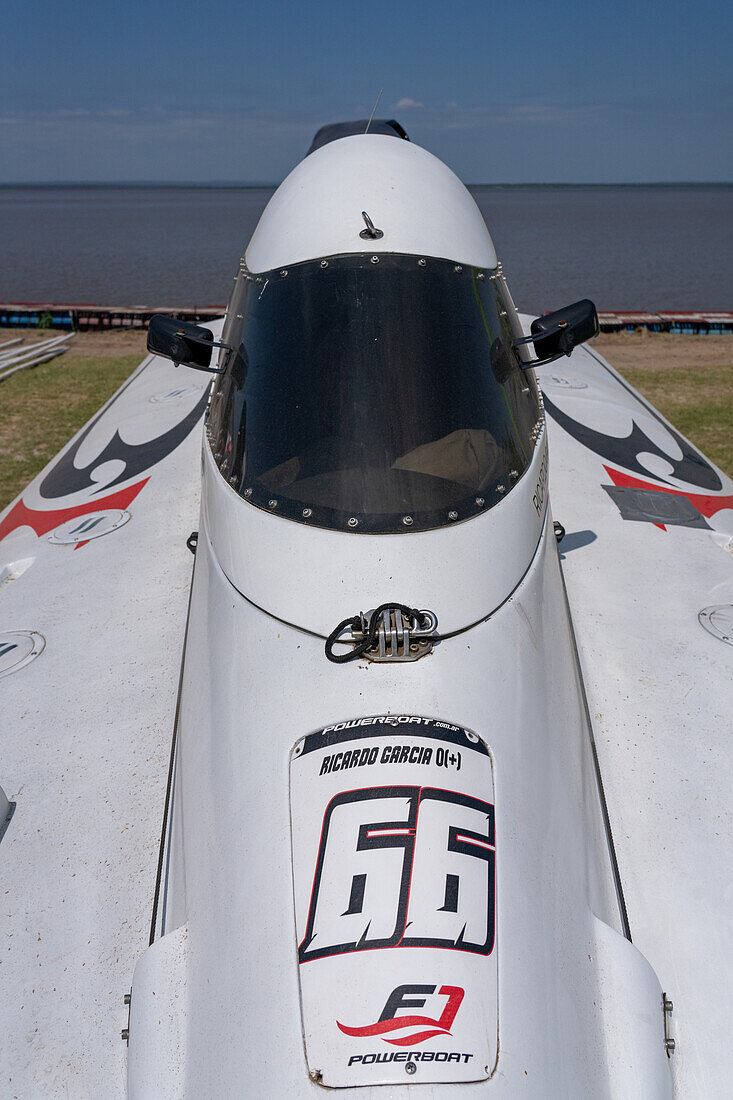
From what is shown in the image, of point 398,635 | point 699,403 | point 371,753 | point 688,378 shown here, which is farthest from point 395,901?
point 688,378

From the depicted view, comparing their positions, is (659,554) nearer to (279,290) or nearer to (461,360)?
(461,360)

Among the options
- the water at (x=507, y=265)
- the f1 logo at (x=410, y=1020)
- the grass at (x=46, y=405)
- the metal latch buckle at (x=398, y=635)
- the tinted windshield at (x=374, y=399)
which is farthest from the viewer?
the water at (x=507, y=265)

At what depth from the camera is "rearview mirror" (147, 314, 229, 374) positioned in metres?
3.20

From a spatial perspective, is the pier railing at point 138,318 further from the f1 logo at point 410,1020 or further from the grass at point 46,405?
the f1 logo at point 410,1020

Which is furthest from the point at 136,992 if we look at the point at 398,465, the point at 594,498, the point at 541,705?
the point at 594,498

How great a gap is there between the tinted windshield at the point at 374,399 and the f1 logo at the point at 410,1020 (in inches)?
49.3

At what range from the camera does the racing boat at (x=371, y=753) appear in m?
1.87

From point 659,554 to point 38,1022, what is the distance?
356cm

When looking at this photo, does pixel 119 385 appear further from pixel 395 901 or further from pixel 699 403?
pixel 395 901

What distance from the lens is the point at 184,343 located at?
3.21 meters

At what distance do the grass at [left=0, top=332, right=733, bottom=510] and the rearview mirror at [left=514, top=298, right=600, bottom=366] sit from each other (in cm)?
566

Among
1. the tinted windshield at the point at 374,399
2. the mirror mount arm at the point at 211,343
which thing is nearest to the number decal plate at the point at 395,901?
the tinted windshield at the point at 374,399

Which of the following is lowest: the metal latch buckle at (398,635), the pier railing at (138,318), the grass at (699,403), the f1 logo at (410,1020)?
the grass at (699,403)

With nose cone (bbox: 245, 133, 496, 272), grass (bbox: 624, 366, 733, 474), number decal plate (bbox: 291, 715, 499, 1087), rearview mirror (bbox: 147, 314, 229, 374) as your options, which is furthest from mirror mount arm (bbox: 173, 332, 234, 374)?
grass (bbox: 624, 366, 733, 474)
